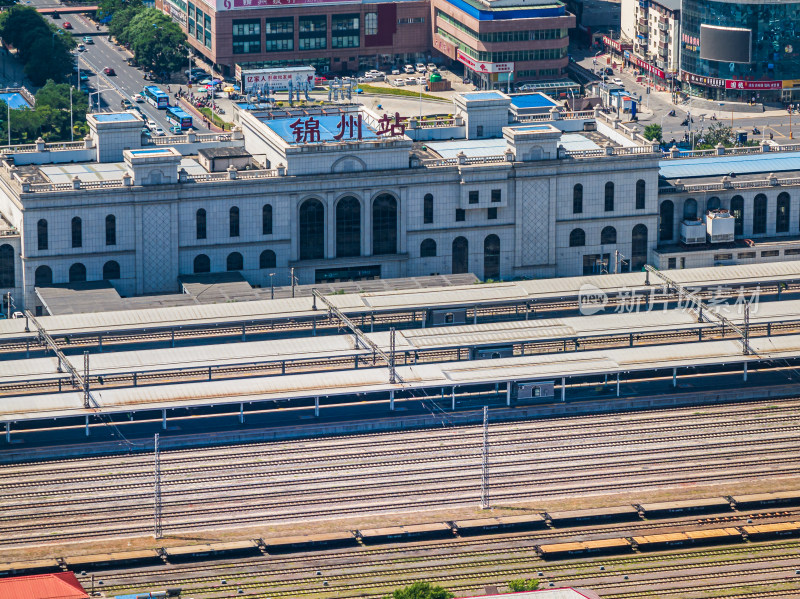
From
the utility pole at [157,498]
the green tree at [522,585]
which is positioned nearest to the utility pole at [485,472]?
the green tree at [522,585]

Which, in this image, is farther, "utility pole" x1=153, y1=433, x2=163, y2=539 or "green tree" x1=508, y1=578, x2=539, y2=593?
"utility pole" x1=153, y1=433, x2=163, y2=539

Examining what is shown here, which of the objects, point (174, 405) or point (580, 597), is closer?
point (580, 597)

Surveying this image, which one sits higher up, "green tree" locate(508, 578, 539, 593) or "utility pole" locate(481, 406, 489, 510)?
"utility pole" locate(481, 406, 489, 510)

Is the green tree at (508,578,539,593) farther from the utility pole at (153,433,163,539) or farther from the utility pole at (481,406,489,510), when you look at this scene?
the utility pole at (153,433,163,539)

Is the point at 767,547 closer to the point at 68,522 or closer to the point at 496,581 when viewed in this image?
the point at 496,581

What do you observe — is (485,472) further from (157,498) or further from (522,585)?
(157,498)

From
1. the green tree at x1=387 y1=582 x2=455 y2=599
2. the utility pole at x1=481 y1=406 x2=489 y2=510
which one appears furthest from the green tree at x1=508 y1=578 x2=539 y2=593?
the utility pole at x1=481 y1=406 x2=489 y2=510

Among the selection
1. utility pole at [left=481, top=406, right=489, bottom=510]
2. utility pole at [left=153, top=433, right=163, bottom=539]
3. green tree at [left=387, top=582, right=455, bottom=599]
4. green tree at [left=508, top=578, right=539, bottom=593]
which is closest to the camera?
green tree at [left=387, top=582, right=455, bottom=599]

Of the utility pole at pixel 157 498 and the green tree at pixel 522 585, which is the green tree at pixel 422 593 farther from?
the utility pole at pixel 157 498

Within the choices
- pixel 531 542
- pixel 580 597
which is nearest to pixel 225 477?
pixel 531 542
